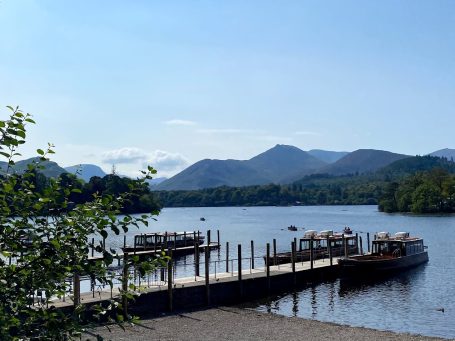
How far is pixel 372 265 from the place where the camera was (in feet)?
172

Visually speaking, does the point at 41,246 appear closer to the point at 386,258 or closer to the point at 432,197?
the point at 386,258

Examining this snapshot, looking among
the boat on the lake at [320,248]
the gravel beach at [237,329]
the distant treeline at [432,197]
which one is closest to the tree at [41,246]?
the gravel beach at [237,329]

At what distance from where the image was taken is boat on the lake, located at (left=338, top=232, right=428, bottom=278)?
5094 cm

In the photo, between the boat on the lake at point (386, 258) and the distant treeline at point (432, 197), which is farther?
the distant treeline at point (432, 197)

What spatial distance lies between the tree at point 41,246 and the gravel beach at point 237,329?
20.8 metres

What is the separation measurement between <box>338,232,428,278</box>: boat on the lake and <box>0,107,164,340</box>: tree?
47204 millimetres

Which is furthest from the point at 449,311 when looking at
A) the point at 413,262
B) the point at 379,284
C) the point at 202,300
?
the point at 413,262

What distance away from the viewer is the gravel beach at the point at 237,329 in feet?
87.5

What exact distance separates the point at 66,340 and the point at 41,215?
133 centimetres

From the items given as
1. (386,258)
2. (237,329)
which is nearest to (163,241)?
(386,258)

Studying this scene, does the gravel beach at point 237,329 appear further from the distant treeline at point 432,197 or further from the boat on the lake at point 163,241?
the distant treeline at point 432,197

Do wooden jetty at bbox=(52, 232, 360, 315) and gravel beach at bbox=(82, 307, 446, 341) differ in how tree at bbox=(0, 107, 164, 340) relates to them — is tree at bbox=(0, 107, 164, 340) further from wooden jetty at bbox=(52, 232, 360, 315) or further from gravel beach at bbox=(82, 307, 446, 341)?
gravel beach at bbox=(82, 307, 446, 341)

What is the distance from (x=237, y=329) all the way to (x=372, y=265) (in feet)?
89.5

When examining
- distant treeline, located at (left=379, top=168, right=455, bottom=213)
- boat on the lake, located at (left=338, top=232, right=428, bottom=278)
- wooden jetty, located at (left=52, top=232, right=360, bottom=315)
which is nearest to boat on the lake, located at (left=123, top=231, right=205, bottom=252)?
boat on the lake, located at (left=338, top=232, right=428, bottom=278)
